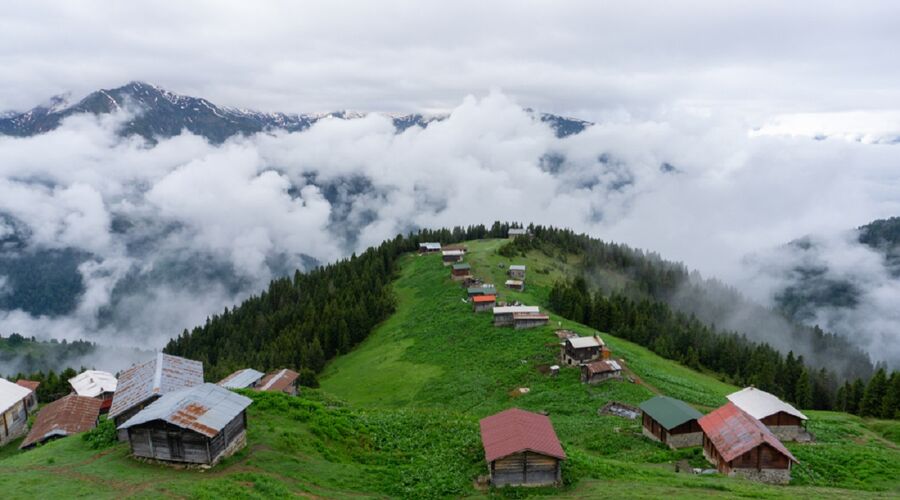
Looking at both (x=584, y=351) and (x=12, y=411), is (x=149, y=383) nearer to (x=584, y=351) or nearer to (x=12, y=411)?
(x=12, y=411)

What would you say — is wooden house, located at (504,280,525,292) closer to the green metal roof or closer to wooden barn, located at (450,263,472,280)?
wooden barn, located at (450,263,472,280)

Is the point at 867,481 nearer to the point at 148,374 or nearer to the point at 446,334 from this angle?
the point at 148,374

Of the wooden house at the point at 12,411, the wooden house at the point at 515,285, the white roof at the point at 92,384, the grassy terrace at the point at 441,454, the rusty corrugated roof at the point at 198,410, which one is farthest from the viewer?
the wooden house at the point at 515,285

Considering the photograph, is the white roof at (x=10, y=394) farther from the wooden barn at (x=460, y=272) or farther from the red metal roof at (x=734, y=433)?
the wooden barn at (x=460, y=272)

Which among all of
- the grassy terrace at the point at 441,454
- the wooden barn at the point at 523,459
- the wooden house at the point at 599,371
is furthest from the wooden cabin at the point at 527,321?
the wooden barn at the point at 523,459

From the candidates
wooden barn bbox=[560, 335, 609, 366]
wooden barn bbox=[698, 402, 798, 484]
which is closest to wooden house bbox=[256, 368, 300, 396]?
wooden barn bbox=[560, 335, 609, 366]

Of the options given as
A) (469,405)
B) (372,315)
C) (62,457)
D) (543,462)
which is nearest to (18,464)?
(62,457)
